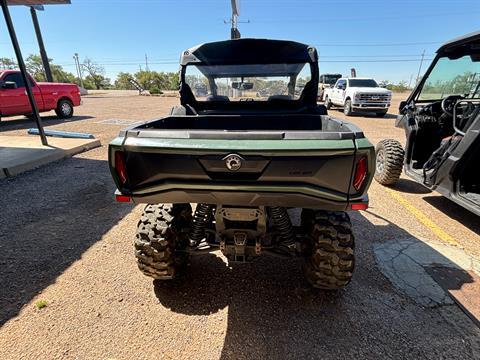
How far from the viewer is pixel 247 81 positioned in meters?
3.68

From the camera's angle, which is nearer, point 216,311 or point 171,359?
point 171,359

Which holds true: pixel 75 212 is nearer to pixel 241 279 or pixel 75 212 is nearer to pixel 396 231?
pixel 241 279

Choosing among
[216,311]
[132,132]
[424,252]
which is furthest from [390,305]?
[132,132]

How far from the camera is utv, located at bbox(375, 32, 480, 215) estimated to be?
3.45 metres

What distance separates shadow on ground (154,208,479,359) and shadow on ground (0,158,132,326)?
1.20m

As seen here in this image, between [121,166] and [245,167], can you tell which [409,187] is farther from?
[121,166]

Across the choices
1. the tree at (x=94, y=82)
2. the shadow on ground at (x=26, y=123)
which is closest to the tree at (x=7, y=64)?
the tree at (x=94, y=82)

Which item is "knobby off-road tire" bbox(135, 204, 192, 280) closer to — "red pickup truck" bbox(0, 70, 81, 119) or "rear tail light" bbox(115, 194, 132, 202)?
"rear tail light" bbox(115, 194, 132, 202)

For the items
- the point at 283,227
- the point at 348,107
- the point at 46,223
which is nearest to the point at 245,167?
the point at 283,227

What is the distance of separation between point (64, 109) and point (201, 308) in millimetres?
13405

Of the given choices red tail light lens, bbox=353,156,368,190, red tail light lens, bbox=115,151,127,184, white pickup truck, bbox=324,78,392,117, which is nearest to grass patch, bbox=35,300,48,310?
red tail light lens, bbox=115,151,127,184

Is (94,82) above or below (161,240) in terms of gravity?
below

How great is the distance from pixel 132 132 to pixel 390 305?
8.19ft

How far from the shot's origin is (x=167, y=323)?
2178 mm
